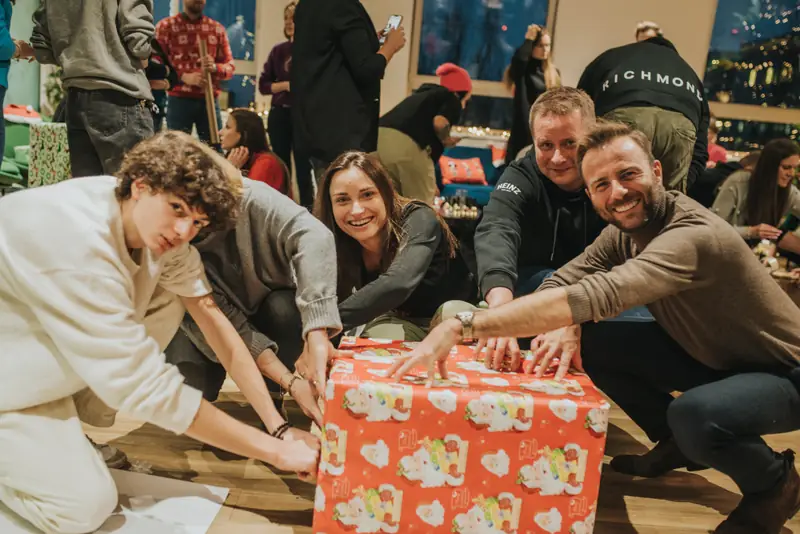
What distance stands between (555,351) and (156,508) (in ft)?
3.19

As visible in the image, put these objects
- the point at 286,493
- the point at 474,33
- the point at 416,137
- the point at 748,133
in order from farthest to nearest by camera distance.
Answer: the point at 748,133 → the point at 474,33 → the point at 416,137 → the point at 286,493

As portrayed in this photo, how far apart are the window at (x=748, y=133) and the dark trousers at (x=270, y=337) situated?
6023mm

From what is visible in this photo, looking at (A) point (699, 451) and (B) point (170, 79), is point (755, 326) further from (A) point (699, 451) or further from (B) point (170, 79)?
(B) point (170, 79)

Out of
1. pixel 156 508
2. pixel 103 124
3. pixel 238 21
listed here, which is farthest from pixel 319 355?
pixel 238 21

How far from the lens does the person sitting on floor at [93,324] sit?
1.21 meters

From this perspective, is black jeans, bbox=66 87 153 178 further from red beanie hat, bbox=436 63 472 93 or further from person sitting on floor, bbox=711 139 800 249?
person sitting on floor, bbox=711 139 800 249

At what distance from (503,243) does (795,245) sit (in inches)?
106

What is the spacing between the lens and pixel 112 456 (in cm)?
169

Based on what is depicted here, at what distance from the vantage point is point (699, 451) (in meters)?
1.46

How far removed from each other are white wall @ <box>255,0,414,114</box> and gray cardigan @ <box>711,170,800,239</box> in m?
3.23

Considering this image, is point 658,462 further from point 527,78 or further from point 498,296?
point 527,78

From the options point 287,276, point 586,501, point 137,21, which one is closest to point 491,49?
point 137,21

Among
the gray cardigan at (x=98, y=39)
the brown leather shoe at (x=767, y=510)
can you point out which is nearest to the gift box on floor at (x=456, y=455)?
the brown leather shoe at (x=767, y=510)

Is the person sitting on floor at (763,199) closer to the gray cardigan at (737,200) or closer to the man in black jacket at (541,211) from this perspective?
the gray cardigan at (737,200)
